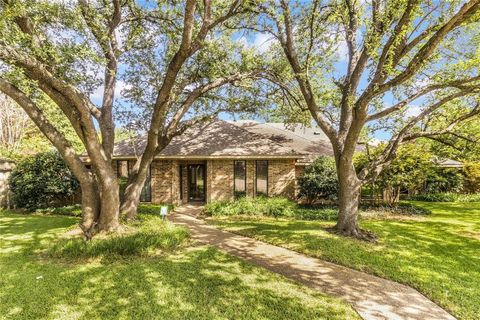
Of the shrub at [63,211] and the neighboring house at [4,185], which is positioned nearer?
the shrub at [63,211]

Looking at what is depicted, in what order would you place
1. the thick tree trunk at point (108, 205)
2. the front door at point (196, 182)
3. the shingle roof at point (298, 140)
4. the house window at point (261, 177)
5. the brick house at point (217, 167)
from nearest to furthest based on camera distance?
the thick tree trunk at point (108, 205) → the brick house at point (217, 167) → the house window at point (261, 177) → the front door at point (196, 182) → the shingle roof at point (298, 140)

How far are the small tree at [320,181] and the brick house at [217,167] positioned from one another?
2.81ft

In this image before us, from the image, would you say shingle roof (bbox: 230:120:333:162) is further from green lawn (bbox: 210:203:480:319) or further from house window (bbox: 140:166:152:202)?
house window (bbox: 140:166:152:202)

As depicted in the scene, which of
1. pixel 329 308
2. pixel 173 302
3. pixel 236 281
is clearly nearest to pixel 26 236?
pixel 173 302

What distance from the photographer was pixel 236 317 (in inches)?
165

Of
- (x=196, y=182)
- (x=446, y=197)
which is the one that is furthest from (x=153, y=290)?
(x=446, y=197)

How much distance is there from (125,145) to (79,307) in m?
13.0

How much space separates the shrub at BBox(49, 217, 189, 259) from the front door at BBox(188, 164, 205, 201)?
824cm

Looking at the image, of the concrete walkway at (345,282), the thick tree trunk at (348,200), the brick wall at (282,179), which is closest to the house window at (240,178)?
the brick wall at (282,179)

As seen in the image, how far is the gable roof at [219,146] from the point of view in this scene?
46.3ft

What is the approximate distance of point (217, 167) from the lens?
14852 millimetres

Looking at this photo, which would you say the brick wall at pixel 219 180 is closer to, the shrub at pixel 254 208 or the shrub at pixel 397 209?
the shrub at pixel 254 208

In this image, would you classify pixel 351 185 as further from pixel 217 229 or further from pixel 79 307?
pixel 79 307

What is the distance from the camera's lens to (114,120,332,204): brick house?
47.4 feet
